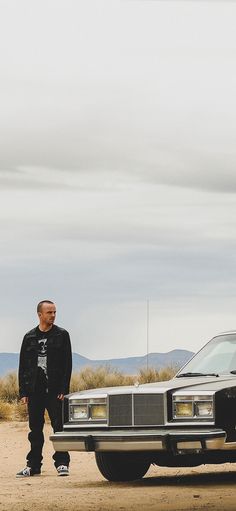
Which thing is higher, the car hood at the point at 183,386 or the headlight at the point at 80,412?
the car hood at the point at 183,386

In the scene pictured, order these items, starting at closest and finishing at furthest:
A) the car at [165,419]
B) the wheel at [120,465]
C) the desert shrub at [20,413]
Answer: the car at [165,419] < the wheel at [120,465] < the desert shrub at [20,413]

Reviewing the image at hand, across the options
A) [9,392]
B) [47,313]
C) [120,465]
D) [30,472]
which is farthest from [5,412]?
[120,465]

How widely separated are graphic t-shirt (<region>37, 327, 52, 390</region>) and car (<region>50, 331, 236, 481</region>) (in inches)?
62.9

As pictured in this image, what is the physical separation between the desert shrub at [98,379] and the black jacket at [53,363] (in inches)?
638

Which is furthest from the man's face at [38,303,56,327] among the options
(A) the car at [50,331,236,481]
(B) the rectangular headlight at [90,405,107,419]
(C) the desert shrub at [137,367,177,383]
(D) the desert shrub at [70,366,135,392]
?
(D) the desert shrub at [70,366,135,392]

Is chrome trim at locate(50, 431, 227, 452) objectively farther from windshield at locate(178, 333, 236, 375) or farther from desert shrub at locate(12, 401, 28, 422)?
desert shrub at locate(12, 401, 28, 422)

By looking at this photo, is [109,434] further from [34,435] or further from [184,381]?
[34,435]

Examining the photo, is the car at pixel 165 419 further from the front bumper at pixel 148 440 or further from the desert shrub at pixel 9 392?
the desert shrub at pixel 9 392

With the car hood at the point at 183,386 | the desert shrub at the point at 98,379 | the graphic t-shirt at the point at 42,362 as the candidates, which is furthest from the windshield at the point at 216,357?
the desert shrub at the point at 98,379

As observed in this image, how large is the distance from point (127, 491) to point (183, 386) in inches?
51.4

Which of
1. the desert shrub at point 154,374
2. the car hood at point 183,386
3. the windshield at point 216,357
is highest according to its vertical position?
the desert shrub at point 154,374

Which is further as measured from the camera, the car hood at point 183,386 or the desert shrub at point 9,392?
the desert shrub at point 9,392

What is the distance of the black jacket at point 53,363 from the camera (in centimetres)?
1716

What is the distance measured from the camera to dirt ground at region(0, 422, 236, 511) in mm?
13648
